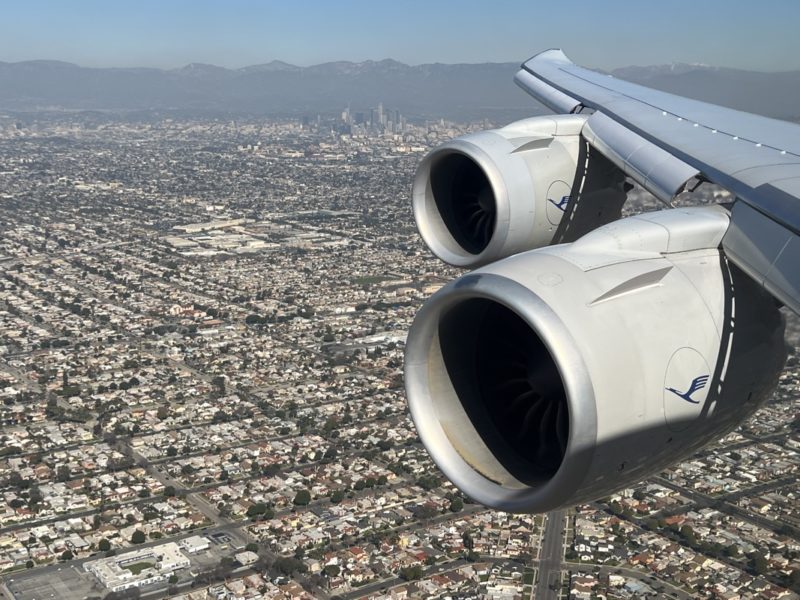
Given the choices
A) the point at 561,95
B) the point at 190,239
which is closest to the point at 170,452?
the point at 561,95

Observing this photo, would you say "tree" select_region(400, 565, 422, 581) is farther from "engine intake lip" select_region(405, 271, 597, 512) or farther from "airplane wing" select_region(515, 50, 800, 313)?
"engine intake lip" select_region(405, 271, 597, 512)

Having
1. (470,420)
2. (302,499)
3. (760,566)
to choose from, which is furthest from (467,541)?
(470,420)

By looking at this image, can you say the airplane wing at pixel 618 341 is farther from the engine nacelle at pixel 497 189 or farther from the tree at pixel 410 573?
the tree at pixel 410 573

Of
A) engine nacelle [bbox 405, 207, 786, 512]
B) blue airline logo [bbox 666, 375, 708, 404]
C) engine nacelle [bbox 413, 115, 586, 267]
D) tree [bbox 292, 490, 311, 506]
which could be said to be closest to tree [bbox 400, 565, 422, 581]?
tree [bbox 292, 490, 311, 506]

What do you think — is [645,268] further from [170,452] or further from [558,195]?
[170,452]

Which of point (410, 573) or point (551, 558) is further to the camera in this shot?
point (551, 558)

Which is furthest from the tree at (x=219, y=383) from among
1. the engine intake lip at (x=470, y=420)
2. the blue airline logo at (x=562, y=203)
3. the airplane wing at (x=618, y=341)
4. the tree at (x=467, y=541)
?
the engine intake lip at (x=470, y=420)

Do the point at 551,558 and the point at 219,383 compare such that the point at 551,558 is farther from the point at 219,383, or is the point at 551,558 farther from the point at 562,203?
the point at 219,383
